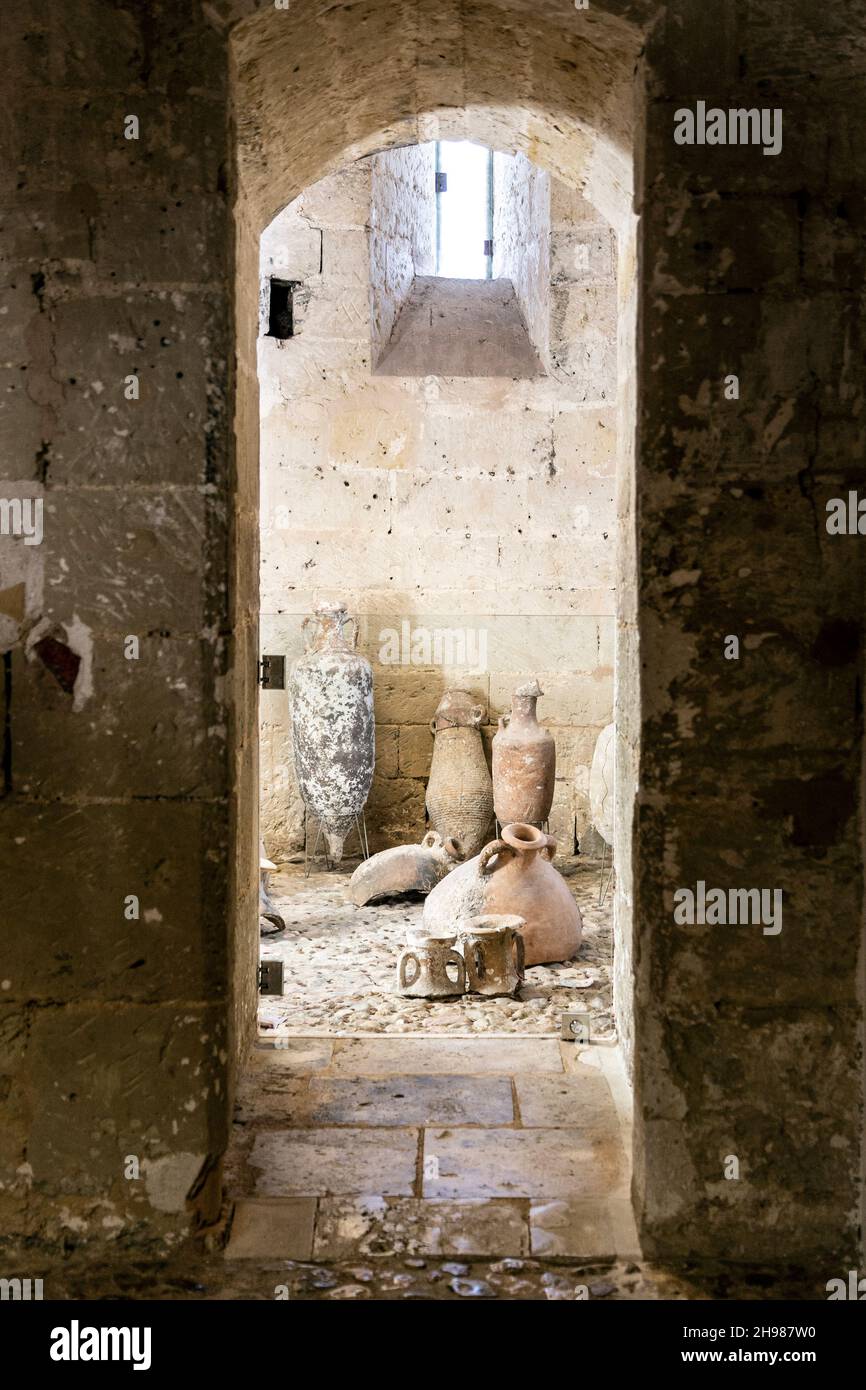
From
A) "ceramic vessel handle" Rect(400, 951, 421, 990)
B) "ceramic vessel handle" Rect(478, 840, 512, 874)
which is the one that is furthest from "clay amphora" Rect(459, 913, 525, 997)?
"ceramic vessel handle" Rect(478, 840, 512, 874)

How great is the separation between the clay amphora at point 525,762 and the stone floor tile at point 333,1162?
3.32m

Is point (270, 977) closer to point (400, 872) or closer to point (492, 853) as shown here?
point (492, 853)

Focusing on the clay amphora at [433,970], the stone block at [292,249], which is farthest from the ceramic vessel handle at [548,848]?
the stone block at [292,249]

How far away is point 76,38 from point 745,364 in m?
1.67

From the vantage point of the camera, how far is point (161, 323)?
2604 mm

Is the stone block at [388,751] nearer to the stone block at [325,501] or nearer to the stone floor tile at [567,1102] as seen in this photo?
the stone block at [325,501]

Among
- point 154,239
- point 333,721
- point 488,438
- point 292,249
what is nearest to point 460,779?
point 333,721

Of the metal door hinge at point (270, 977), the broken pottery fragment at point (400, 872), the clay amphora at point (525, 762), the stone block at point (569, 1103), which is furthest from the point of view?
the clay amphora at point (525, 762)

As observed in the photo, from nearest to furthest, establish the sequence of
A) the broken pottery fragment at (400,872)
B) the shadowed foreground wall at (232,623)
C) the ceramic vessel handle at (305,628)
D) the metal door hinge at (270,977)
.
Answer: the shadowed foreground wall at (232,623) < the metal door hinge at (270,977) < the broken pottery fragment at (400,872) < the ceramic vessel handle at (305,628)

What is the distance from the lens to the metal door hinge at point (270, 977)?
4234mm

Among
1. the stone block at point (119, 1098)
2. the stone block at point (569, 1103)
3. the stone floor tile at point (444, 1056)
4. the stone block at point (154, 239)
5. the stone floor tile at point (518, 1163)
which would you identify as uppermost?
the stone block at point (154, 239)

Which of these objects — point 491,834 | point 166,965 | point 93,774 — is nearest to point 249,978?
point 166,965

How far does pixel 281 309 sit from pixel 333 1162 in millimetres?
5211

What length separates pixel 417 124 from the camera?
362 cm
